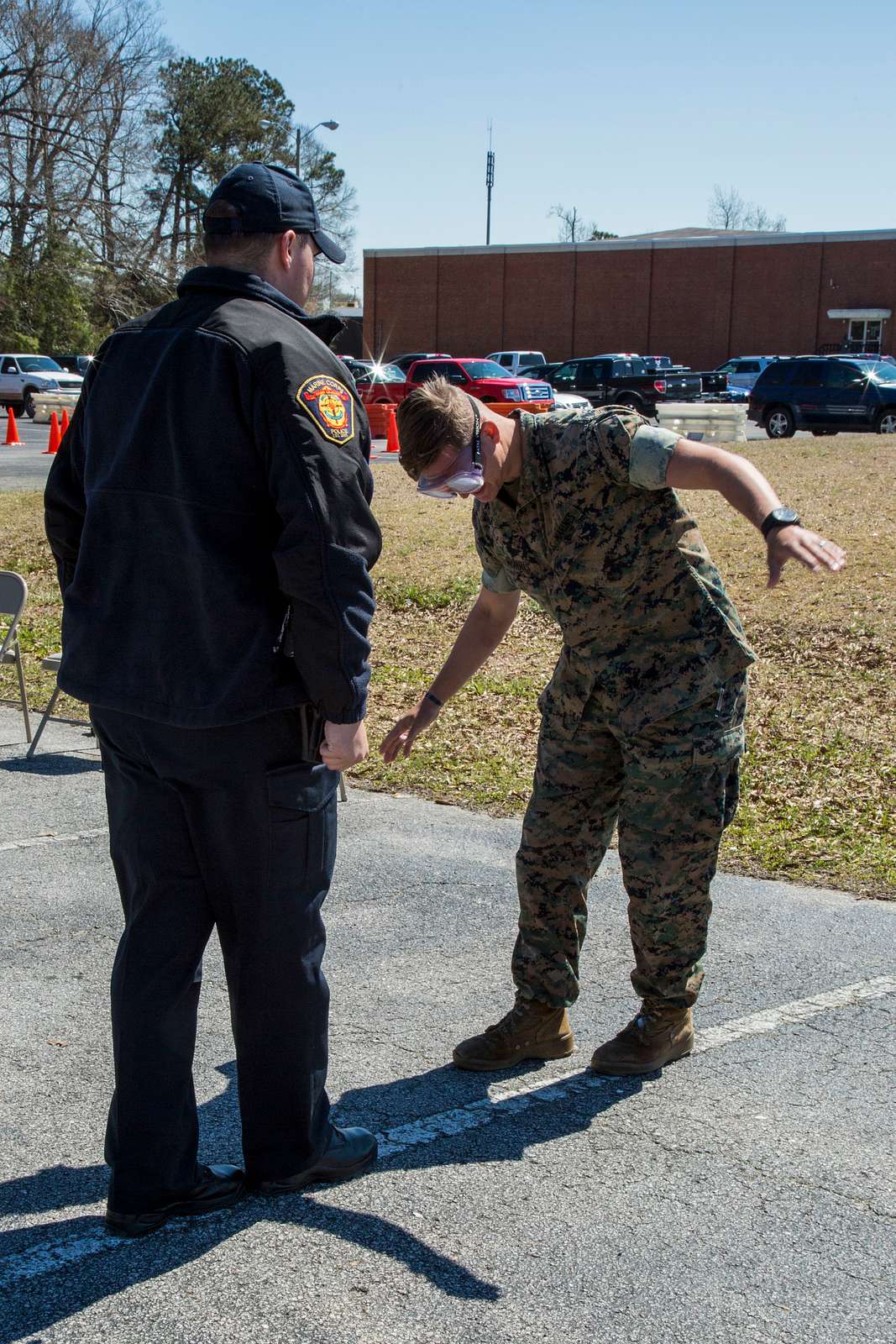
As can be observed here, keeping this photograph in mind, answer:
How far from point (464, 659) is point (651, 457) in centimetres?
91

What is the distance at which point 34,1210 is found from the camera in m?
2.90

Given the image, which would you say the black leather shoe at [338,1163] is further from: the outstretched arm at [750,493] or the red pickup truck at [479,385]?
the red pickup truck at [479,385]

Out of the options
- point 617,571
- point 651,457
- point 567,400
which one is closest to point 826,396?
point 567,400

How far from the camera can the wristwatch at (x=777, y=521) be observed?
2826mm

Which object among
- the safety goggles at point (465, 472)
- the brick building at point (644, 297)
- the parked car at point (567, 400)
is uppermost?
the brick building at point (644, 297)

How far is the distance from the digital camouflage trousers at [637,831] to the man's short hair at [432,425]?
762 millimetres

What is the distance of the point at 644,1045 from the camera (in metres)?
3.56

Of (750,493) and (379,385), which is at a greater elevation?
(379,385)

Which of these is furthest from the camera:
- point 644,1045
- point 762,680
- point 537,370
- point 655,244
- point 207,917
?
point 655,244

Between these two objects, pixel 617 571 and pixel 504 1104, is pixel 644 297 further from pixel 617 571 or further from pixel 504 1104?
pixel 504 1104

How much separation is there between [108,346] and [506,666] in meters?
6.46

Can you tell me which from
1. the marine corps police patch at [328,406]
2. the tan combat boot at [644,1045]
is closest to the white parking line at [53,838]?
the tan combat boot at [644,1045]

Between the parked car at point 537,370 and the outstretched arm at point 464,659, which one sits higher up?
the parked car at point 537,370

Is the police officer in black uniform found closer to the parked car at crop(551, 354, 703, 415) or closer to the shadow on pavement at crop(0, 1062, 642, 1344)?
the shadow on pavement at crop(0, 1062, 642, 1344)
